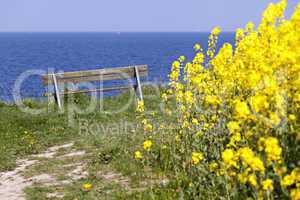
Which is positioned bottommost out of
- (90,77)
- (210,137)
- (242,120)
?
(90,77)

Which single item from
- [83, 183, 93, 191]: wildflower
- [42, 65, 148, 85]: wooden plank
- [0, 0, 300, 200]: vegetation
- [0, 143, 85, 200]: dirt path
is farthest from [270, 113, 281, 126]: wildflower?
[42, 65, 148, 85]: wooden plank

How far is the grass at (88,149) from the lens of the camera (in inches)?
290

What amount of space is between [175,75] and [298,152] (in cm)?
290

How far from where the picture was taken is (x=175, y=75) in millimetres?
7512

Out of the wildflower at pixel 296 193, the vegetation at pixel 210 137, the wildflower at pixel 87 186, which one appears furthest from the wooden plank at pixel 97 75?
the wildflower at pixel 296 193

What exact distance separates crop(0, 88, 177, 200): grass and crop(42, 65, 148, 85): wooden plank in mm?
698

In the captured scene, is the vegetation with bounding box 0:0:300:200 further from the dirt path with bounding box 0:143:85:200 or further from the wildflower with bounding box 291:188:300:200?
the dirt path with bounding box 0:143:85:200

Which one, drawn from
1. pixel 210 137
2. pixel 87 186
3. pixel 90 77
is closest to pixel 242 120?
pixel 210 137

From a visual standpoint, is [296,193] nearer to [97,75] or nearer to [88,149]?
[88,149]

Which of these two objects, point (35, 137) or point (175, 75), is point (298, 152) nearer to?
point (175, 75)

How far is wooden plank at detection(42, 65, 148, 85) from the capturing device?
15.4m

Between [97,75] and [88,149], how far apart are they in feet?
19.7

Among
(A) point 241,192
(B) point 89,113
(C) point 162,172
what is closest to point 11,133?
(B) point 89,113

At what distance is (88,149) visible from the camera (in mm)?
10242
